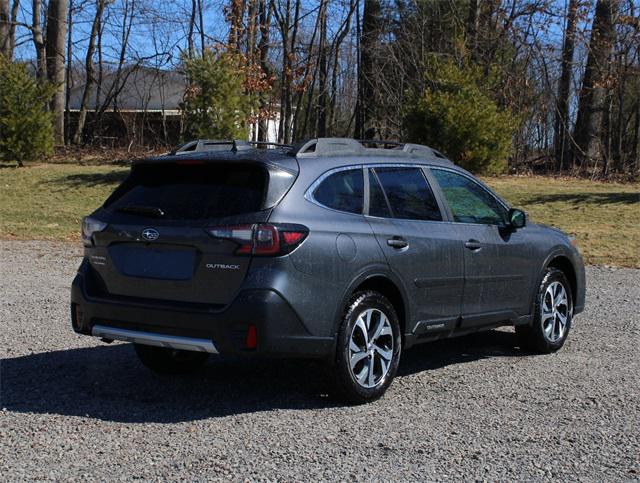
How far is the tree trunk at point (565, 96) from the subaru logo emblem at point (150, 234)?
2540 cm

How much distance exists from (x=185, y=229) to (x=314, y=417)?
147 cm

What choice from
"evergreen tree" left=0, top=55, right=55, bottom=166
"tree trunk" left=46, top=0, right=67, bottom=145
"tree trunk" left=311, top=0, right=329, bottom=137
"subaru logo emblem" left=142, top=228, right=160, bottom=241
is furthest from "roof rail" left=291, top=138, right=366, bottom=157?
"tree trunk" left=46, top=0, right=67, bottom=145

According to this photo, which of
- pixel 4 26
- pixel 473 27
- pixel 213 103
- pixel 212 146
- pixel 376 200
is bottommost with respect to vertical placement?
pixel 376 200

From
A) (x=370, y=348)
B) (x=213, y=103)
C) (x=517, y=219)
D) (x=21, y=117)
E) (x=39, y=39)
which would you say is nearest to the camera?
(x=370, y=348)

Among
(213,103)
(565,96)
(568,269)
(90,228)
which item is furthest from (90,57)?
(90,228)

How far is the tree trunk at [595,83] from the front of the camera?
96.8 ft

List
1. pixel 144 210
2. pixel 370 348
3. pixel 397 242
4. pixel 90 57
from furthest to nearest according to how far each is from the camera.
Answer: pixel 90 57 → pixel 397 242 → pixel 370 348 → pixel 144 210

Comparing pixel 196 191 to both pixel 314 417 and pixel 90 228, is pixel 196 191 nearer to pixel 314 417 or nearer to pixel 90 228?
pixel 90 228

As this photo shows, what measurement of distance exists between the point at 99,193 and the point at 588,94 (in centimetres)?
1717

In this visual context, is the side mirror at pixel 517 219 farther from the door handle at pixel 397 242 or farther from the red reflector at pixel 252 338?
the red reflector at pixel 252 338

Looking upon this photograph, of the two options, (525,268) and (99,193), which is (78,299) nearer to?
(525,268)

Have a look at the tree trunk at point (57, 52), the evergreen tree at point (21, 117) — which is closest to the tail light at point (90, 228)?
the evergreen tree at point (21, 117)

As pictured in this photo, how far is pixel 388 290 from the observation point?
20.5ft

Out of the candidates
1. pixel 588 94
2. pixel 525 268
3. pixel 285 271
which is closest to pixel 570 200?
pixel 588 94
